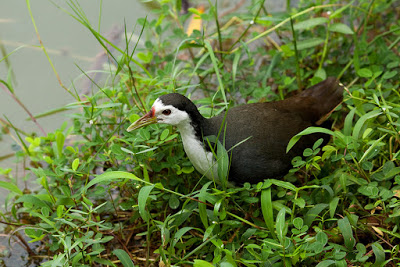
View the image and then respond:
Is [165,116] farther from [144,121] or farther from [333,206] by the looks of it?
[333,206]

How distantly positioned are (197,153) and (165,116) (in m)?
0.24

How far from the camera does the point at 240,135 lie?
104 inches

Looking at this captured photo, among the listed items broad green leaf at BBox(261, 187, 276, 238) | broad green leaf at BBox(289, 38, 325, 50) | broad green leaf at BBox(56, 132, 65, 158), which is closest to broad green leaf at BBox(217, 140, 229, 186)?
broad green leaf at BBox(261, 187, 276, 238)

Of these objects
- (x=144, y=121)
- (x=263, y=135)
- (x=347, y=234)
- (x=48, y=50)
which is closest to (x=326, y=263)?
(x=347, y=234)

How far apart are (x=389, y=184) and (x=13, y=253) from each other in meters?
1.98

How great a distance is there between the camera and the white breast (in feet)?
8.43

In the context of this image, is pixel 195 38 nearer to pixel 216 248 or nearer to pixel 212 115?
pixel 212 115

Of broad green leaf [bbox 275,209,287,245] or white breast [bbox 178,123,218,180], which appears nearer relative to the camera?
broad green leaf [bbox 275,209,287,245]

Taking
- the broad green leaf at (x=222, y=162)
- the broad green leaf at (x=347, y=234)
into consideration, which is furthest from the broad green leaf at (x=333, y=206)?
the broad green leaf at (x=222, y=162)

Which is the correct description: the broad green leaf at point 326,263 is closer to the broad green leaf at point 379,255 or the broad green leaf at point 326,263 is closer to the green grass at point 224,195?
the green grass at point 224,195

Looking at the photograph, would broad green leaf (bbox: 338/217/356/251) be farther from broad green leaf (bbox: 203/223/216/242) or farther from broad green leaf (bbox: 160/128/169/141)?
broad green leaf (bbox: 160/128/169/141)

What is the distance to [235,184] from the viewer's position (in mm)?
2639

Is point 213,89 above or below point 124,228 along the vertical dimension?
above

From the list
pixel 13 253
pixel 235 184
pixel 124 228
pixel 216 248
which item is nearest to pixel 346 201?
pixel 235 184
